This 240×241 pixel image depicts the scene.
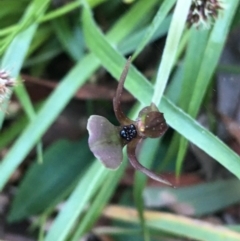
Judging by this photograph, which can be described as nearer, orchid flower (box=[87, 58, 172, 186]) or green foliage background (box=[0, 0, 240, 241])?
orchid flower (box=[87, 58, 172, 186])

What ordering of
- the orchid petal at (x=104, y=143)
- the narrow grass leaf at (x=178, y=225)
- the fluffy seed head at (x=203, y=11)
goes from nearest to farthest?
the orchid petal at (x=104, y=143) < the fluffy seed head at (x=203, y=11) < the narrow grass leaf at (x=178, y=225)

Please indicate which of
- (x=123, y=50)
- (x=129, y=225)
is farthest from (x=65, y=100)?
(x=129, y=225)

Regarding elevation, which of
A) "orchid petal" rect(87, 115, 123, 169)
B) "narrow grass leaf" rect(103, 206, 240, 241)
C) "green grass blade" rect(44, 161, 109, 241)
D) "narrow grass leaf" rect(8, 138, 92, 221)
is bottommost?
"narrow grass leaf" rect(103, 206, 240, 241)

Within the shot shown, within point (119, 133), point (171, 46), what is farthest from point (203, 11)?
point (119, 133)

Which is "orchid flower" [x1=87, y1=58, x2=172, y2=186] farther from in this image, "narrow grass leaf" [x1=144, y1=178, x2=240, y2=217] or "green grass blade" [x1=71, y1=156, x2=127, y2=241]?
"narrow grass leaf" [x1=144, y1=178, x2=240, y2=217]

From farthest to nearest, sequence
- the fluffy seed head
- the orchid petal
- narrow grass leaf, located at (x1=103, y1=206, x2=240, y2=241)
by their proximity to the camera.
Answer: narrow grass leaf, located at (x1=103, y1=206, x2=240, y2=241) → the fluffy seed head → the orchid petal

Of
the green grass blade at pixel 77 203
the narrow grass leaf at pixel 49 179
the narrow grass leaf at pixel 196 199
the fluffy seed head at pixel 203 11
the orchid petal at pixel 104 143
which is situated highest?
the orchid petal at pixel 104 143

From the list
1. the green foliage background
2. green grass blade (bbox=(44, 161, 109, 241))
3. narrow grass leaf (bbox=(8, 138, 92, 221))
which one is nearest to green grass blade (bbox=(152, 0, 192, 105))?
the green foliage background

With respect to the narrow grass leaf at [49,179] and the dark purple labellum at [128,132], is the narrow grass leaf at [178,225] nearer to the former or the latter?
the narrow grass leaf at [49,179]

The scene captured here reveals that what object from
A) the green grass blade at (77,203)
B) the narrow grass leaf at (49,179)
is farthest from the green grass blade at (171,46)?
the narrow grass leaf at (49,179)
